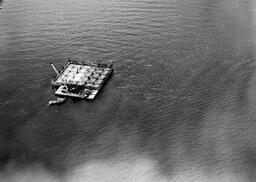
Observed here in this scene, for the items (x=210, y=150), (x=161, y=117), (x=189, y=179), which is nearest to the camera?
(x=189, y=179)

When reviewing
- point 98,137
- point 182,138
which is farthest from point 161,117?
point 98,137

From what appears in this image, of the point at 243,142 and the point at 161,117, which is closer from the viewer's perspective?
the point at 243,142

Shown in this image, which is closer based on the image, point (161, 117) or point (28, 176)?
point (28, 176)

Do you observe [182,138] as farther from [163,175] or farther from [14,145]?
[14,145]

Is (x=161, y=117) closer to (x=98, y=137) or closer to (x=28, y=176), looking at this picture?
(x=98, y=137)

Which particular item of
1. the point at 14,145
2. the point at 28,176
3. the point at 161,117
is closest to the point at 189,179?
the point at 161,117

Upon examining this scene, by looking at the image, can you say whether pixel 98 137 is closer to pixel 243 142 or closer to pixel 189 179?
pixel 189 179

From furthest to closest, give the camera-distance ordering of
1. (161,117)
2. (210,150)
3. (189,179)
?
1. (161,117)
2. (210,150)
3. (189,179)

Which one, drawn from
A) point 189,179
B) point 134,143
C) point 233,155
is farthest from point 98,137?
point 233,155
